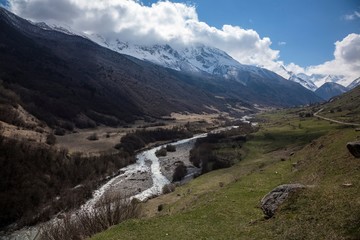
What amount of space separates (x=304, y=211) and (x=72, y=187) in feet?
227

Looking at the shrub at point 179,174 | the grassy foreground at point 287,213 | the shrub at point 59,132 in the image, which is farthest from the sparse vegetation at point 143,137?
the grassy foreground at point 287,213

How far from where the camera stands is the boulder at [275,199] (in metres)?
29.3

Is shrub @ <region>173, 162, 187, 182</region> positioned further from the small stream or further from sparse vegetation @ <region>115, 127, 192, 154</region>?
sparse vegetation @ <region>115, 127, 192, 154</region>

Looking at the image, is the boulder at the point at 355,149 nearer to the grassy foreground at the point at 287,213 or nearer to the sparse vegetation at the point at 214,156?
the grassy foreground at the point at 287,213

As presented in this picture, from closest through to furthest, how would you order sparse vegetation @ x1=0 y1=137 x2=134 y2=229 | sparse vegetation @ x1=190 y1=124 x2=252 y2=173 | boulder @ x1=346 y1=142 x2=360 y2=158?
boulder @ x1=346 y1=142 x2=360 y2=158 < sparse vegetation @ x1=0 y1=137 x2=134 y2=229 < sparse vegetation @ x1=190 y1=124 x2=252 y2=173

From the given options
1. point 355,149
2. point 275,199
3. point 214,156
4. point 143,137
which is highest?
point 143,137

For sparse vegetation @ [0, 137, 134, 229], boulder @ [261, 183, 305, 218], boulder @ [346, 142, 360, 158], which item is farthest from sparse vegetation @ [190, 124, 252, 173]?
boulder @ [261, 183, 305, 218]

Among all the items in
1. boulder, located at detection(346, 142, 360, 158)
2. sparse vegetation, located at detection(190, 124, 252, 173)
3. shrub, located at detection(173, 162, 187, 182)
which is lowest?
shrub, located at detection(173, 162, 187, 182)

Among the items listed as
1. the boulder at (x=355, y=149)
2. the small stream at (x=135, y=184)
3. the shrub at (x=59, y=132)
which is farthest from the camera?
the shrub at (x=59, y=132)

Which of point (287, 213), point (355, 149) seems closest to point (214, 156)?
point (355, 149)

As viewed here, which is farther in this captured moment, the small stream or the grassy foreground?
the small stream

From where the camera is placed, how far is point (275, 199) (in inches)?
1188

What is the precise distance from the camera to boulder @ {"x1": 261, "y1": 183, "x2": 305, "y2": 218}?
2929 cm

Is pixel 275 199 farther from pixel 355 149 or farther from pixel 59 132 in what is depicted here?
pixel 59 132
